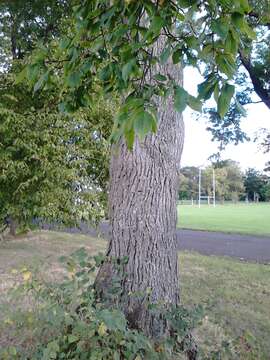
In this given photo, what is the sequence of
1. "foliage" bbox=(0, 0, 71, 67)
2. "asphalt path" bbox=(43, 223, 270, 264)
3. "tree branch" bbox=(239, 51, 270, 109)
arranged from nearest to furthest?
"foliage" bbox=(0, 0, 71, 67)
"tree branch" bbox=(239, 51, 270, 109)
"asphalt path" bbox=(43, 223, 270, 264)

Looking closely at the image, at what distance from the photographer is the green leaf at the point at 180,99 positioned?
3.62ft

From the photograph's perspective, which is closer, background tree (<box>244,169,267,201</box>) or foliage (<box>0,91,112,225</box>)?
foliage (<box>0,91,112,225</box>)

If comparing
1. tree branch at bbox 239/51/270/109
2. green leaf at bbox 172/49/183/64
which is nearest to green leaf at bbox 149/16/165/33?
green leaf at bbox 172/49/183/64

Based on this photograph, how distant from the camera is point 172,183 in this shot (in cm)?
281

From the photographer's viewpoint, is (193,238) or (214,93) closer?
(214,93)

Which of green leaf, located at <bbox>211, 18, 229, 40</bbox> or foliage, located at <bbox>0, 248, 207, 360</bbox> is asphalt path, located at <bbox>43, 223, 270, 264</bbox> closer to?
foliage, located at <bbox>0, 248, 207, 360</bbox>

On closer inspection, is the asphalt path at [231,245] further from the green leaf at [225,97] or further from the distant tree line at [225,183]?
the distant tree line at [225,183]

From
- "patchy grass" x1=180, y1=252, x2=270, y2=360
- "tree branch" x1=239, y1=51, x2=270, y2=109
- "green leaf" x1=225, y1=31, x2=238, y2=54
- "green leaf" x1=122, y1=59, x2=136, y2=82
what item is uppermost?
"tree branch" x1=239, y1=51, x2=270, y2=109

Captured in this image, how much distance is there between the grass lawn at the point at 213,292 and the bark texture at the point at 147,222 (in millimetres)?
443

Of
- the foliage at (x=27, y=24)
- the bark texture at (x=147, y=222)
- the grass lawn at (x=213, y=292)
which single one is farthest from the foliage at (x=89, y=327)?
the foliage at (x=27, y=24)

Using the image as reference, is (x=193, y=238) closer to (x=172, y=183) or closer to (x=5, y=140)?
(x=5, y=140)

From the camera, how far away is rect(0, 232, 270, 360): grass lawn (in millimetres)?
3275

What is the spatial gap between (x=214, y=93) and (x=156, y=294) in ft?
6.14

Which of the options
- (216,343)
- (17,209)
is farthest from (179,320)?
(17,209)
